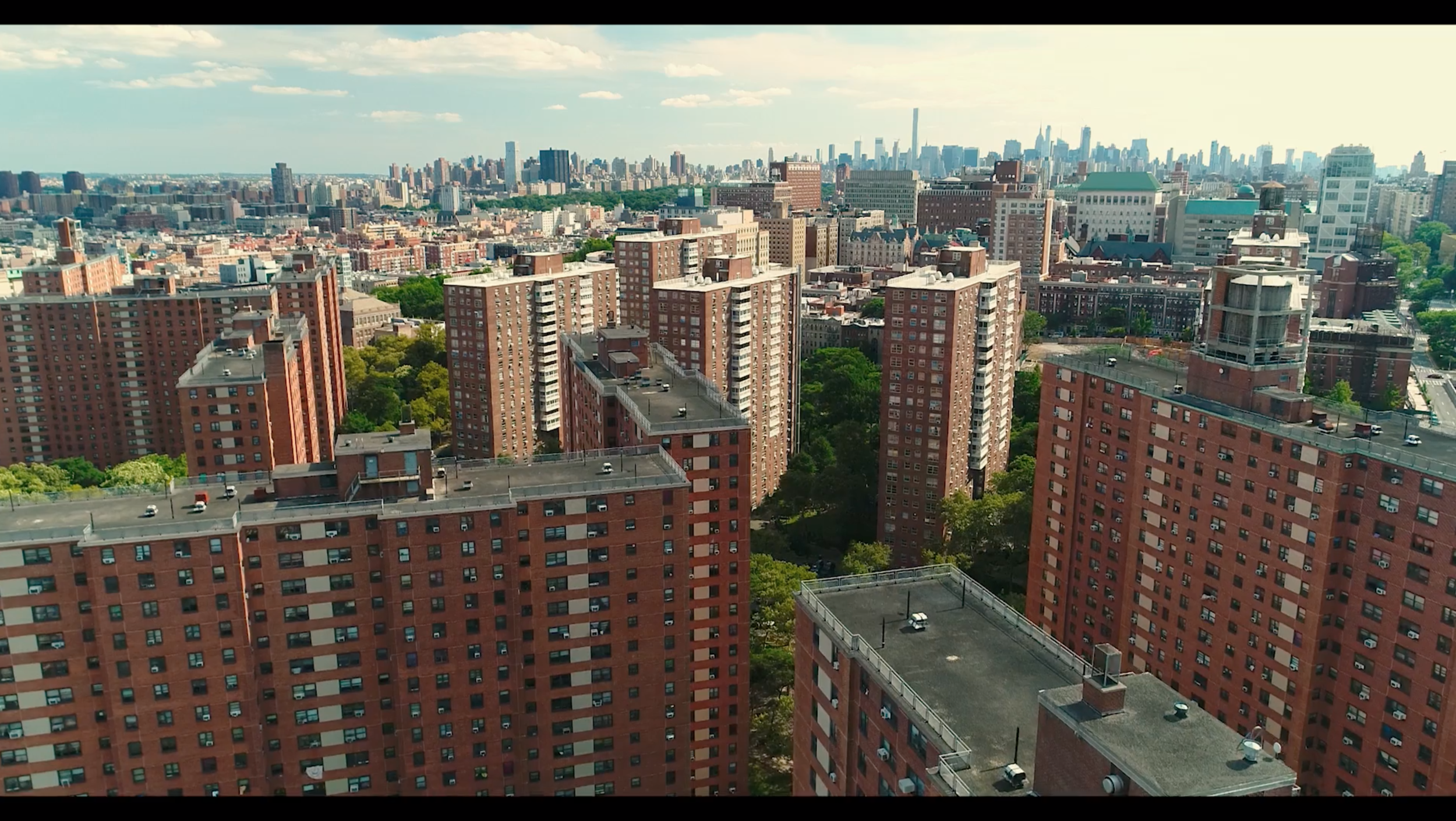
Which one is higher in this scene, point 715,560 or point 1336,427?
point 1336,427

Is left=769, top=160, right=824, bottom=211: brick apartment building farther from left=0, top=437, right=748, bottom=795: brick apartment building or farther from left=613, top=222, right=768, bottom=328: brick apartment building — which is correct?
left=0, top=437, right=748, bottom=795: brick apartment building

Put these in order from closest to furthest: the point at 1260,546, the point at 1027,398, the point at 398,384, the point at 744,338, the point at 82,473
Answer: the point at 1260,546
the point at 744,338
the point at 82,473
the point at 1027,398
the point at 398,384

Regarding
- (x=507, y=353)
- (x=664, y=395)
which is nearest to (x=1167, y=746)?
(x=664, y=395)

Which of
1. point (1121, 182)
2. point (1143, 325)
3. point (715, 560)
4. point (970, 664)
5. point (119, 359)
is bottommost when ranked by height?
point (715, 560)

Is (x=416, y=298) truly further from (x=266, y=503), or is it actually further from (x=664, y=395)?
(x=266, y=503)

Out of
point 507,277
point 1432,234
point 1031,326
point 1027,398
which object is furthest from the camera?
point 1432,234

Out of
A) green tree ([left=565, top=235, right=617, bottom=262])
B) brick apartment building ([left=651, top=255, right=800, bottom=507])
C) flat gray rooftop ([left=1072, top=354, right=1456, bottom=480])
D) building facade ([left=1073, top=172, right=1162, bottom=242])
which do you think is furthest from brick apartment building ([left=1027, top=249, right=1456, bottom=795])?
building facade ([left=1073, top=172, right=1162, bottom=242])

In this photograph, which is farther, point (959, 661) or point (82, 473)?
point (82, 473)

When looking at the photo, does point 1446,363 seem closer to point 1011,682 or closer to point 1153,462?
point 1153,462
